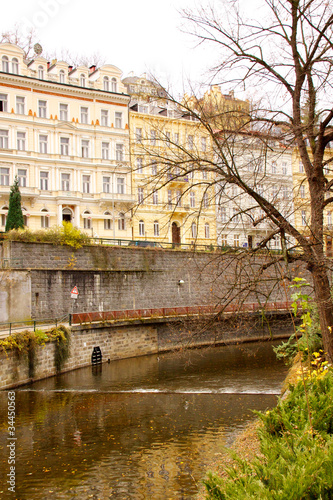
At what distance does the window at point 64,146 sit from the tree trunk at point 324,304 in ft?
101

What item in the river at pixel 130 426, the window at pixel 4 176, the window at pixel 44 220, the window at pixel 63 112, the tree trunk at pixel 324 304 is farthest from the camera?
the window at pixel 63 112

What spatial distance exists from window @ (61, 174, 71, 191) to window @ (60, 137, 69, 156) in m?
1.65

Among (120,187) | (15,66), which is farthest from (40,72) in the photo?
(120,187)

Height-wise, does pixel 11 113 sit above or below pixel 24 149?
above

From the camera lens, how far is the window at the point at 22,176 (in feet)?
116

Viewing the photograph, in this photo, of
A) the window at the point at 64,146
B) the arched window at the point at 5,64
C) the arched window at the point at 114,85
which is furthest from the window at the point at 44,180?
the arched window at the point at 114,85

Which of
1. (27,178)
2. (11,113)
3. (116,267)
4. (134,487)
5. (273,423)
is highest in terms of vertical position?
(11,113)

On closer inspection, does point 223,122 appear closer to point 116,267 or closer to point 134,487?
point 134,487

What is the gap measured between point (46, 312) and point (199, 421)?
14.5 meters

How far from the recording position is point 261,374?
21469 millimetres

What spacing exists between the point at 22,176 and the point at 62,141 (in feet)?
14.2

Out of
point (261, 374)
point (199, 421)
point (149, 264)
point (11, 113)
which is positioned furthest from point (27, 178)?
point (199, 421)

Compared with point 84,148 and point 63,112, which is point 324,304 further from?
point 63,112

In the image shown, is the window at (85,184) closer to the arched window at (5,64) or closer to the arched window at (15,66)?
the arched window at (15,66)
